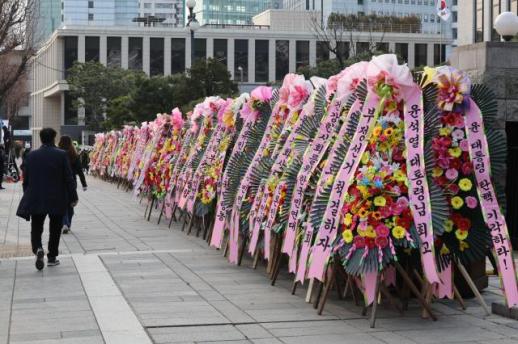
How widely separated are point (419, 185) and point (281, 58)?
81.7 meters

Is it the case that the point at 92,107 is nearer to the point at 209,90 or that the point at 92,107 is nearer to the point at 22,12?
the point at 209,90

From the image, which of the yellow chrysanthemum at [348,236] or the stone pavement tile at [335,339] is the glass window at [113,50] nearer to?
the yellow chrysanthemum at [348,236]

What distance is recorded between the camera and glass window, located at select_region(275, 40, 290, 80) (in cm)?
8731

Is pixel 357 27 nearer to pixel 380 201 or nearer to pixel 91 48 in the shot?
pixel 91 48

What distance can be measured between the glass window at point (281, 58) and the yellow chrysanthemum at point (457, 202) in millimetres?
80763

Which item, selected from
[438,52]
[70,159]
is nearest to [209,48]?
[438,52]

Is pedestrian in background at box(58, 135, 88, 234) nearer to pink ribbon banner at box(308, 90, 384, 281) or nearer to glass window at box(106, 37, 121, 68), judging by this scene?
pink ribbon banner at box(308, 90, 384, 281)

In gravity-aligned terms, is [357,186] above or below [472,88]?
below

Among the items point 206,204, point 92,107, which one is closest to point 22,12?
point 206,204

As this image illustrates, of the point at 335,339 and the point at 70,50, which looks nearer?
the point at 335,339

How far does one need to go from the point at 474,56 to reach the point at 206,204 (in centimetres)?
464

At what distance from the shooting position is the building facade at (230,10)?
133 m

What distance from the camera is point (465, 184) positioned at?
7.14m

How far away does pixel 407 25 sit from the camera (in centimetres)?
8900
